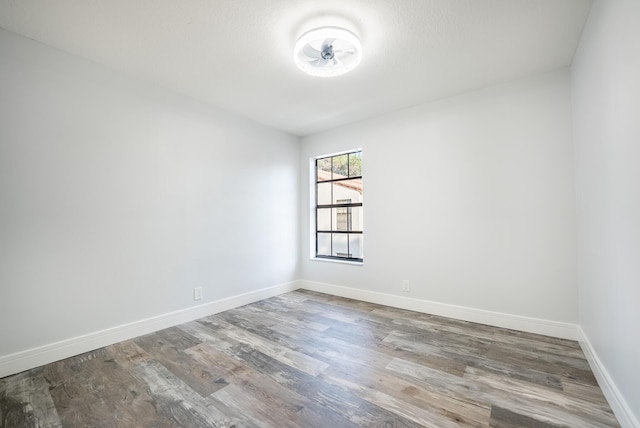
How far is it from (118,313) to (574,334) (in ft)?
13.6

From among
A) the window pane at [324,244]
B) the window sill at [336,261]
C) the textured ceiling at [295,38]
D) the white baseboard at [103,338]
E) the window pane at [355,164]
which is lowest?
the white baseboard at [103,338]

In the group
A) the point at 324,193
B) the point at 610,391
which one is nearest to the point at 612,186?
the point at 610,391

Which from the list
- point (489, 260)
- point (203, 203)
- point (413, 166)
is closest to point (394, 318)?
point (489, 260)

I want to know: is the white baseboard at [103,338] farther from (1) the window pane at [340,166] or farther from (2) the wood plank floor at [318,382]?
(1) the window pane at [340,166]

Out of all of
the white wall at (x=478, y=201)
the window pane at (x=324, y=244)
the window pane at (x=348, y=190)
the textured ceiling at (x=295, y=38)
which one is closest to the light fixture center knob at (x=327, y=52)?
the textured ceiling at (x=295, y=38)

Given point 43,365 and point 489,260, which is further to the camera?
point 489,260

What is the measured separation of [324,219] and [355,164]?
1.03m

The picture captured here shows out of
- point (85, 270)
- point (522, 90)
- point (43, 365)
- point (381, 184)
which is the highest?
point (522, 90)

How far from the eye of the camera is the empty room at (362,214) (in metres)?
1.63

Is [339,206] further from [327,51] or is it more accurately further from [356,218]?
[327,51]

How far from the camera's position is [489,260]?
112 inches

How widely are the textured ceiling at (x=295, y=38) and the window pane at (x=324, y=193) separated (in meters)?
1.67

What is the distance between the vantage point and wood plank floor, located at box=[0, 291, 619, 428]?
154 centimetres

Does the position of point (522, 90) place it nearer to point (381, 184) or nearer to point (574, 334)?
point (381, 184)
